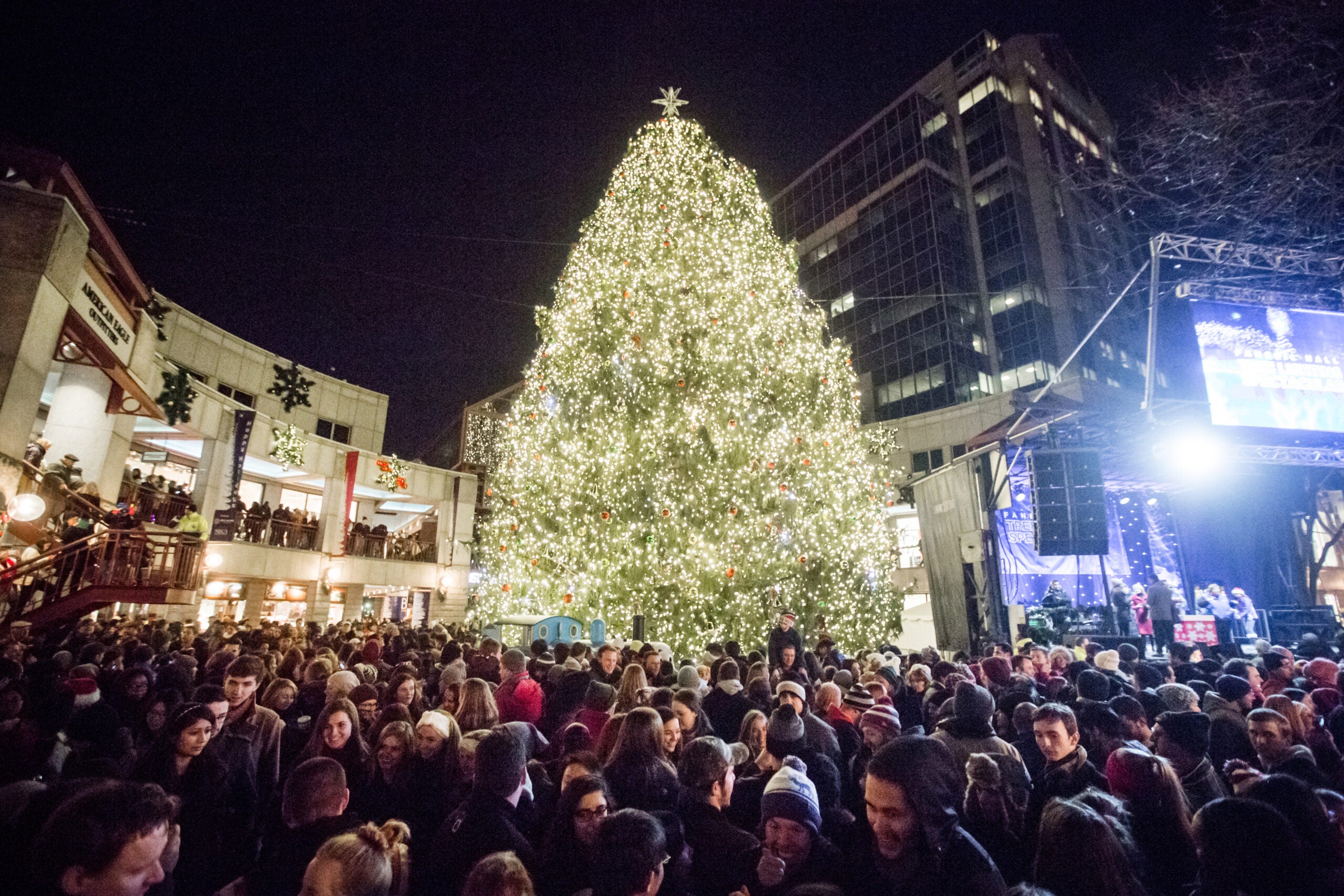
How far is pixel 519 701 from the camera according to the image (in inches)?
237

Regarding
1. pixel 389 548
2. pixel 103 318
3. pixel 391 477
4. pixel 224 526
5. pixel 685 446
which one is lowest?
pixel 224 526

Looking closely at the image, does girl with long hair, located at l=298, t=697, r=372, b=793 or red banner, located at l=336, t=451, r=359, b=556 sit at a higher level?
red banner, located at l=336, t=451, r=359, b=556

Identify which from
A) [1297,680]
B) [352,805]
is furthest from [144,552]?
[1297,680]

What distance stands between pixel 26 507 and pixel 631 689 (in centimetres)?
1160

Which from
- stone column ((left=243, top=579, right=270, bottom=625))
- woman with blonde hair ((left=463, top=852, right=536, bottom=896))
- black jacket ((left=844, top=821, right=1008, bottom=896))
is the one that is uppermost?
stone column ((left=243, top=579, right=270, bottom=625))

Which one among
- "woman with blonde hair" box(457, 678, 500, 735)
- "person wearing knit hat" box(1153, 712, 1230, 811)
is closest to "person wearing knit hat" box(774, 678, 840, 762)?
"person wearing knit hat" box(1153, 712, 1230, 811)

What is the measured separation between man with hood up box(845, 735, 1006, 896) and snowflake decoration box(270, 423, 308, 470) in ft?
83.6

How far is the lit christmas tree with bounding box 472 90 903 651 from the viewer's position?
14.2 m

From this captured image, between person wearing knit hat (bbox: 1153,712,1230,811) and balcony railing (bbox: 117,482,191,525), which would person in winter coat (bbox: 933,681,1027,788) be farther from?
balcony railing (bbox: 117,482,191,525)

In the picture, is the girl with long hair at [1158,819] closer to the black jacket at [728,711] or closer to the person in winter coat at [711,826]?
the person in winter coat at [711,826]

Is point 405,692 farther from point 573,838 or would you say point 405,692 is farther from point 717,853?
point 717,853

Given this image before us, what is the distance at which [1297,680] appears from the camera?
6.49 meters

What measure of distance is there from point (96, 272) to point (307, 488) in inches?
644

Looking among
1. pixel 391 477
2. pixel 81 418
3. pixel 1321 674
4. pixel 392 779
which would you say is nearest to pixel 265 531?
pixel 391 477
